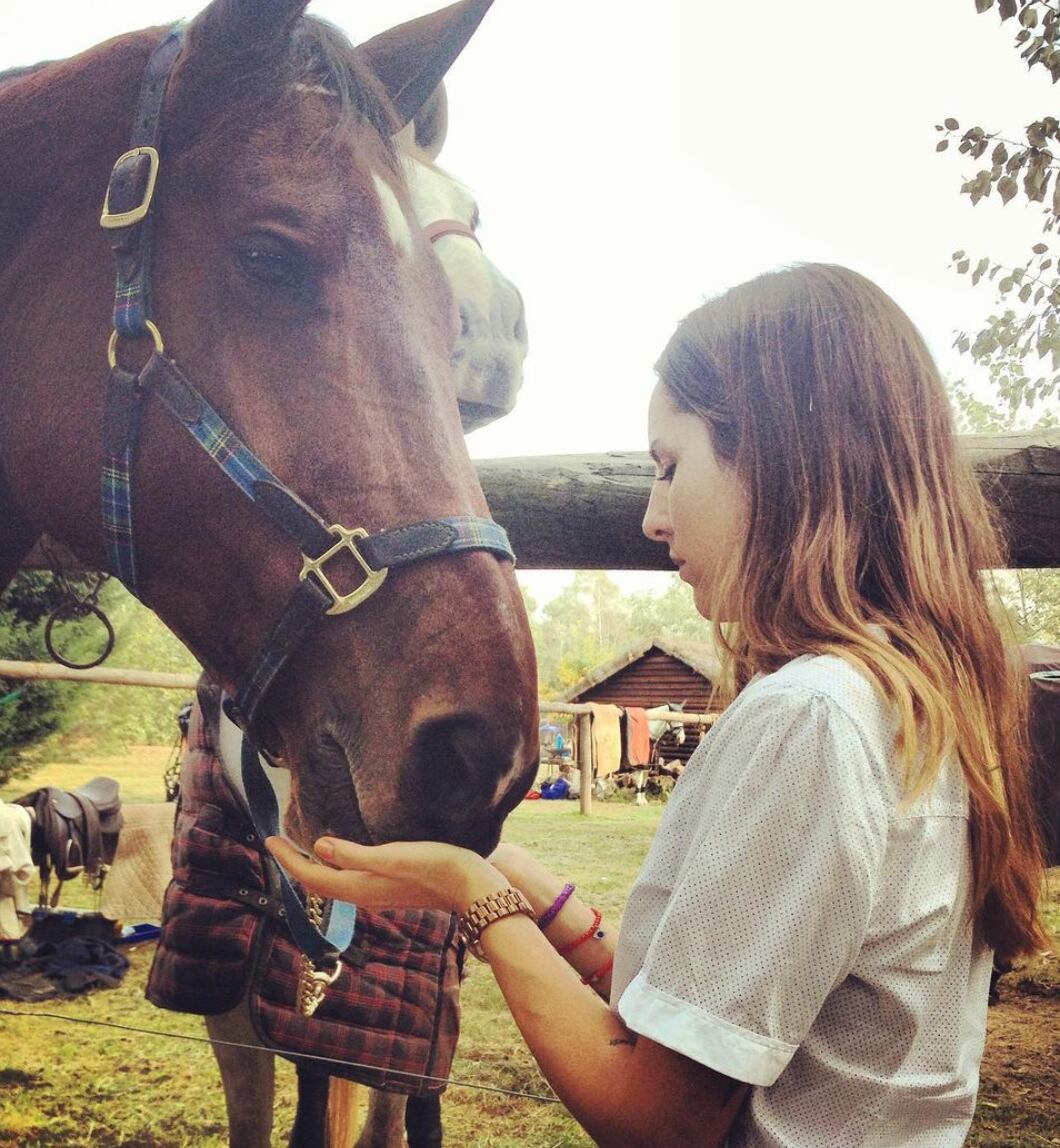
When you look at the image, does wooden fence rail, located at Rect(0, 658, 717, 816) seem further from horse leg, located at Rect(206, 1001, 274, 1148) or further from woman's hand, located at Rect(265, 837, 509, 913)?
woman's hand, located at Rect(265, 837, 509, 913)

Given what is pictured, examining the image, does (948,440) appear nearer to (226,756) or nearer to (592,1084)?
(592,1084)

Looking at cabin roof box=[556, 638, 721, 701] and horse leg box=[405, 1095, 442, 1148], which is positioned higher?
cabin roof box=[556, 638, 721, 701]

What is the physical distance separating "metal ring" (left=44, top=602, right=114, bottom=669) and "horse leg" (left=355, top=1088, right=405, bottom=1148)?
584mm

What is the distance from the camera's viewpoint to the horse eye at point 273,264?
1.00 meters

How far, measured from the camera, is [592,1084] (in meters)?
0.63

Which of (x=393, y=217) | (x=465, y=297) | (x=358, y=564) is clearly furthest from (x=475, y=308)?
(x=358, y=564)

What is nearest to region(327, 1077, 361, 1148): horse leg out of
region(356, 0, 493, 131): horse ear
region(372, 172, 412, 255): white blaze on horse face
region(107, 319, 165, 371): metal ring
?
region(107, 319, 165, 371): metal ring

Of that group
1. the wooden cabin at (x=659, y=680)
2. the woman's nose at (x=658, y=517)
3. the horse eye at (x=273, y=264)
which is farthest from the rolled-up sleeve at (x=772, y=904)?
the wooden cabin at (x=659, y=680)

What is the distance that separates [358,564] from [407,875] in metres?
0.30

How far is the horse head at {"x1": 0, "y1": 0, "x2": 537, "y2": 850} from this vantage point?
91cm

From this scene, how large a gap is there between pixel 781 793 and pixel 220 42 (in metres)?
0.95

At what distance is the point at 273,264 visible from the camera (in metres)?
1.00

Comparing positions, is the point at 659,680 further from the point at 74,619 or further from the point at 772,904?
the point at 772,904

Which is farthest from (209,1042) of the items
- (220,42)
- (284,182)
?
(220,42)
